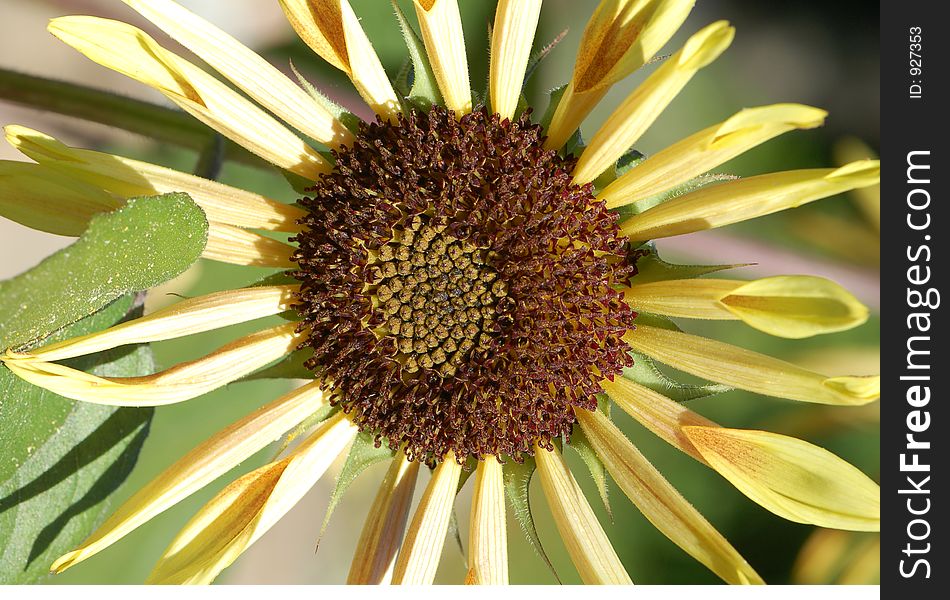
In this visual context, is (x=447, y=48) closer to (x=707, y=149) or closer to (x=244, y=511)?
(x=707, y=149)

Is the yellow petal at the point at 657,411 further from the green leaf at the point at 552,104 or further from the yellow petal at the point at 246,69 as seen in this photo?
the yellow petal at the point at 246,69

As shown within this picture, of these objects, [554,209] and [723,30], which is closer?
[723,30]

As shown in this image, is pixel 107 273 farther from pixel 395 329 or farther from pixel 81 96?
A: pixel 81 96

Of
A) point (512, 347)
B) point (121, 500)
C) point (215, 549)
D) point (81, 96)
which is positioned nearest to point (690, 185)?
point (512, 347)

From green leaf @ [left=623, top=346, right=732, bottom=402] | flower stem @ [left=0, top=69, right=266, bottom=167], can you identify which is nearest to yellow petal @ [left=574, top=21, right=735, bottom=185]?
green leaf @ [left=623, top=346, right=732, bottom=402]

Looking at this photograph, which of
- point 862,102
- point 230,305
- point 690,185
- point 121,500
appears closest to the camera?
point 690,185

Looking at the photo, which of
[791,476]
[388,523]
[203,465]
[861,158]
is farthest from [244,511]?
[861,158]
